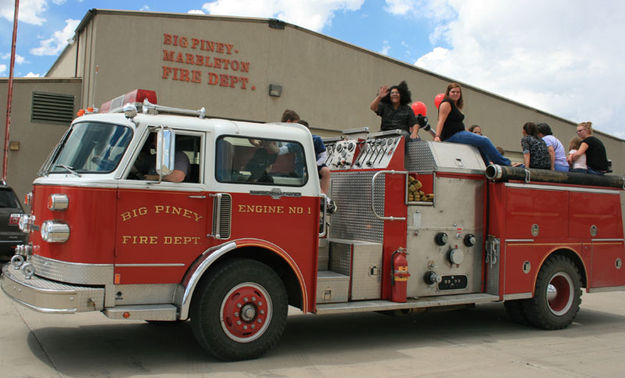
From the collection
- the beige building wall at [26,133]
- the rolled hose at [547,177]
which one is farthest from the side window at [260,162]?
the beige building wall at [26,133]

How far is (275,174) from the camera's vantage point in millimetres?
6012

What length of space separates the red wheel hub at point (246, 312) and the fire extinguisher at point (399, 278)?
1604mm

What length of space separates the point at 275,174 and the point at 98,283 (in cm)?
201

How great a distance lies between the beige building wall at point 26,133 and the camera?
15.7 metres

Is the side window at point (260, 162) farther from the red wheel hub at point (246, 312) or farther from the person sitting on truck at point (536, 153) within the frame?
the person sitting on truck at point (536, 153)

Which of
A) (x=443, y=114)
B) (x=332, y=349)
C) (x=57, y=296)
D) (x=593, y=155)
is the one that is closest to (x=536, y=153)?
(x=593, y=155)

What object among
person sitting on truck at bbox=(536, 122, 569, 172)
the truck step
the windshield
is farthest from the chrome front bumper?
person sitting on truck at bbox=(536, 122, 569, 172)

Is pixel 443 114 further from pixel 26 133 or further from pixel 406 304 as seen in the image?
pixel 26 133

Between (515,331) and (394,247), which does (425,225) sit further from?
(515,331)

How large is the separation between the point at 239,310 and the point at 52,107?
12886 millimetres

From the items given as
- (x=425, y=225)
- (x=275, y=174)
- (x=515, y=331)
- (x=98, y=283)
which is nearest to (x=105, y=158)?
(x=98, y=283)

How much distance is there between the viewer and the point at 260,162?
593 cm

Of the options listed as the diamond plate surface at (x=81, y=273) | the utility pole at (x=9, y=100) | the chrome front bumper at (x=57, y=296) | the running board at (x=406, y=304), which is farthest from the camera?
the utility pole at (x=9, y=100)

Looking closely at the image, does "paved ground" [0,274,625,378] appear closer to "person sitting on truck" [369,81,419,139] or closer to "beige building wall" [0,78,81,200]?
"person sitting on truck" [369,81,419,139]
